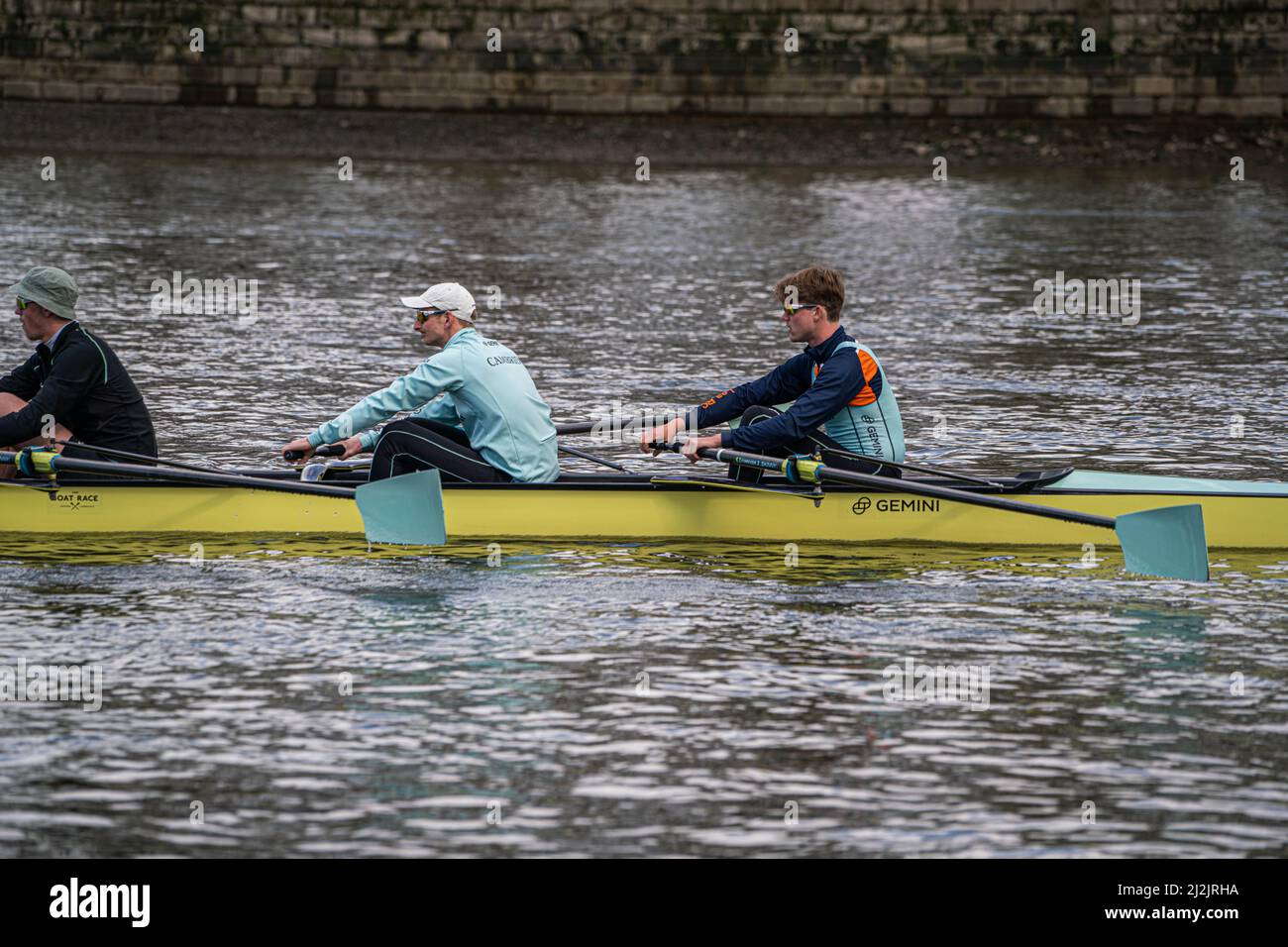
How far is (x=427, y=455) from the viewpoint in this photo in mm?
10844

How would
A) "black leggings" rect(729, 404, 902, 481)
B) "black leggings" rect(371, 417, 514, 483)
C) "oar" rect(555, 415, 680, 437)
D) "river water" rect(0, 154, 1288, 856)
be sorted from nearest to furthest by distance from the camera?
"river water" rect(0, 154, 1288, 856)
"black leggings" rect(371, 417, 514, 483)
"black leggings" rect(729, 404, 902, 481)
"oar" rect(555, 415, 680, 437)

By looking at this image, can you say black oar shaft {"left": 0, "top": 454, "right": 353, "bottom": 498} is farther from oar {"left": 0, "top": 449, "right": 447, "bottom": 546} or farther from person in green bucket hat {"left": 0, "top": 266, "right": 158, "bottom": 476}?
person in green bucket hat {"left": 0, "top": 266, "right": 158, "bottom": 476}

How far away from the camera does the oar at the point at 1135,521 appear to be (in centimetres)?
1027

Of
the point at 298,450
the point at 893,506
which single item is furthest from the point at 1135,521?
the point at 298,450

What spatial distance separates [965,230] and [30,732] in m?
21.2

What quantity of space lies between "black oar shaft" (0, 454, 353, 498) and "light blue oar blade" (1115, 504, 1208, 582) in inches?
164

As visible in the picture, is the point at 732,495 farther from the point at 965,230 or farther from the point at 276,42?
the point at 276,42

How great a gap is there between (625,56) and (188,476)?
1078 inches

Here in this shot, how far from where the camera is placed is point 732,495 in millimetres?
11117

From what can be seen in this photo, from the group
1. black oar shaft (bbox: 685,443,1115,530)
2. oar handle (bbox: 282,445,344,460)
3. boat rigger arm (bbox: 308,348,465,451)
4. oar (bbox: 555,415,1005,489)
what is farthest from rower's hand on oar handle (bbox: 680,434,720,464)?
oar handle (bbox: 282,445,344,460)

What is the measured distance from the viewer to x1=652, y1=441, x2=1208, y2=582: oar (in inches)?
404

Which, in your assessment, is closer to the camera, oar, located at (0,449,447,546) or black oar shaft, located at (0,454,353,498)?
oar, located at (0,449,447,546)

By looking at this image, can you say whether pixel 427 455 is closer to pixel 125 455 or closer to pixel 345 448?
pixel 345 448

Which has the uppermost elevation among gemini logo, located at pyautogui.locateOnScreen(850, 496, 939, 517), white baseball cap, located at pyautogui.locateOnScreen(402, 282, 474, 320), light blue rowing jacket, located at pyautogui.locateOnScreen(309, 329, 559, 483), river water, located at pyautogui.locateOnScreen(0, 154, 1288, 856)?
white baseball cap, located at pyautogui.locateOnScreen(402, 282, 474, 320)
